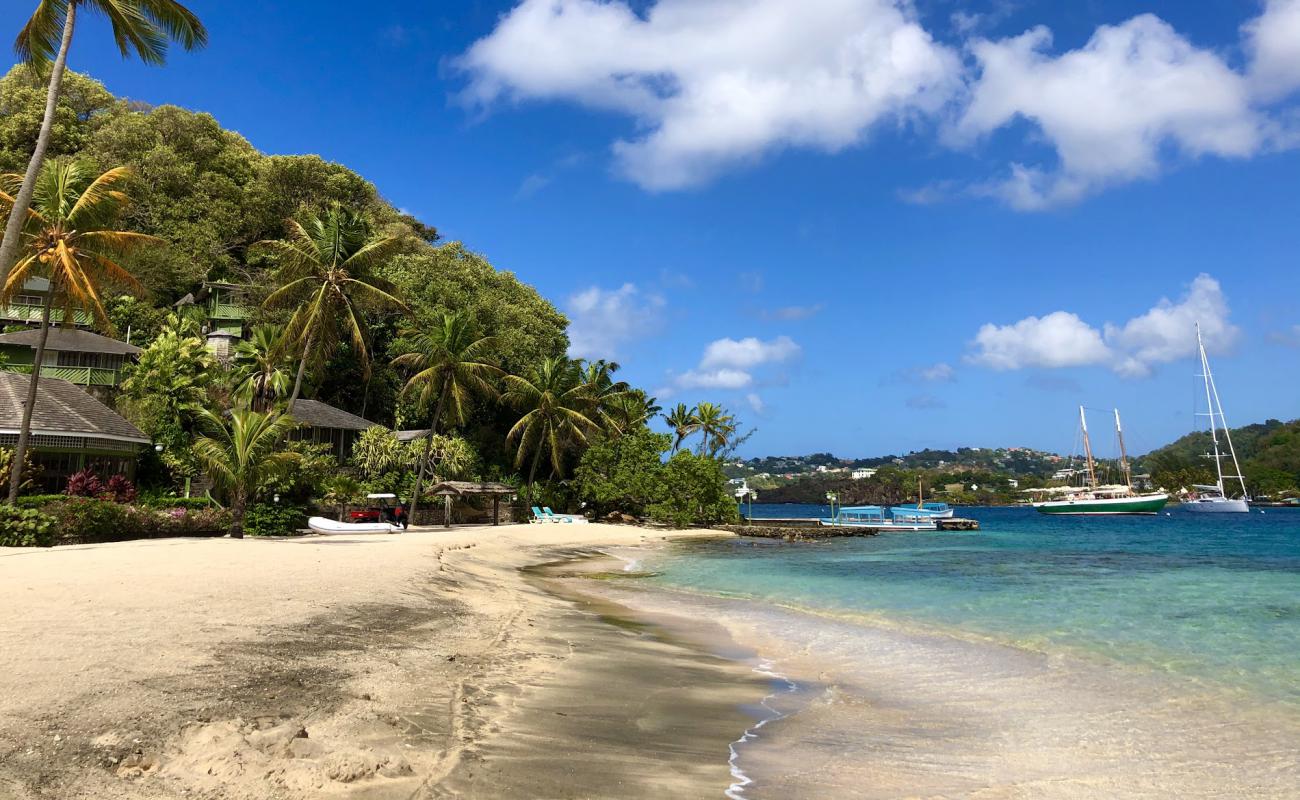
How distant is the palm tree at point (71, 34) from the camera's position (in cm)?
1523

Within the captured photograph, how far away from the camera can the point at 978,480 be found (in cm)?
17275

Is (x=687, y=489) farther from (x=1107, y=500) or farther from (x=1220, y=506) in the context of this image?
(x=1220, y=506)

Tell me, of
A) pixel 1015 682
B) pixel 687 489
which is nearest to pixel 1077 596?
pixel 1015 682

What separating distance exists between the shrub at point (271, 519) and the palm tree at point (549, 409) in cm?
1906

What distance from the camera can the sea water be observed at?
5.54 meters

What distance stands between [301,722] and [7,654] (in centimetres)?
250

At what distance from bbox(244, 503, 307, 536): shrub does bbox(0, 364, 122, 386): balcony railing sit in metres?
15.4

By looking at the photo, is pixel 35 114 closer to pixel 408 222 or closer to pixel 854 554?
pixel 408 222

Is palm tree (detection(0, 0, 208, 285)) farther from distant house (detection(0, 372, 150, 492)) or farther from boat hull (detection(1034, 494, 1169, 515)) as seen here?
boat hull (detection(1034, 494, 1169, 515))

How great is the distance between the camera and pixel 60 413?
24.4 metres

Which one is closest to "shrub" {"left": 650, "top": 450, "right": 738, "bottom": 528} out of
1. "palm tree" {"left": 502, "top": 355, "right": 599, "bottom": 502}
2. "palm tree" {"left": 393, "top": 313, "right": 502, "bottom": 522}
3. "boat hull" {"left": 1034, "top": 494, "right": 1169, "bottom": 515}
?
"palm tree" {"left": 502, "top": 355, "right": 599, "bottom": 502}

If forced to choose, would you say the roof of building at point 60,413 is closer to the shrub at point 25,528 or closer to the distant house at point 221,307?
the shrub at point 25,528

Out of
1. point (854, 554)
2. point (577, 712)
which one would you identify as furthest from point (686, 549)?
point (577, 712)

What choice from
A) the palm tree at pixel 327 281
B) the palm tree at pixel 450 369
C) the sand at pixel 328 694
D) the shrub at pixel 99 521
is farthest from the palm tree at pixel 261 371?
the sand at pixel 328 694
